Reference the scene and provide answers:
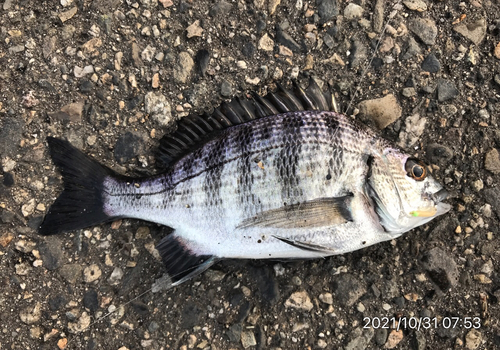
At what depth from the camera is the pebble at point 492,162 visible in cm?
285

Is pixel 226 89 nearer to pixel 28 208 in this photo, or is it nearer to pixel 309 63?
pixel 309 63

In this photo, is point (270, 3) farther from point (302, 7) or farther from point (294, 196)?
point (294, 196)

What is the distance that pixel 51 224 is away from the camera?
279 centimetres

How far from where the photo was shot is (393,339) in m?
2.72

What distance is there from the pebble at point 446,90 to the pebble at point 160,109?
219 cm

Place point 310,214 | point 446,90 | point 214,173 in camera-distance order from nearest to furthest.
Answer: point 310,214, point 214,173, point 446,90

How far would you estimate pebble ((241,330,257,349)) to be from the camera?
2744 millimetres

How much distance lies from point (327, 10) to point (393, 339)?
8.72 ft

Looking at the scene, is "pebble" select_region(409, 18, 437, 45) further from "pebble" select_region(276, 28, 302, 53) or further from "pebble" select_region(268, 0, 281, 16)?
"pebble" select_region(268, 0, 281, 16)

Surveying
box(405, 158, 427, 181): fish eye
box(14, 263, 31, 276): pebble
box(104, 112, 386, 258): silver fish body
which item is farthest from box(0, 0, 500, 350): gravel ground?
box(405, 158, 427, 181): fish eye

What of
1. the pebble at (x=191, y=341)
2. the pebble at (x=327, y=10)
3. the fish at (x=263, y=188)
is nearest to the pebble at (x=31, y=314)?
the fish at (x=263, y=188)

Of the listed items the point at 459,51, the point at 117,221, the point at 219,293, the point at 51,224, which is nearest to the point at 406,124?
the point at 459,51

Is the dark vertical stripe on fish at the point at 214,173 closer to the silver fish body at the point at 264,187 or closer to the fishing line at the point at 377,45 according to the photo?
the silver fish body at the point at 264,187

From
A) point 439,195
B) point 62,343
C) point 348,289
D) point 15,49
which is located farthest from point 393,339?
point 15,49
